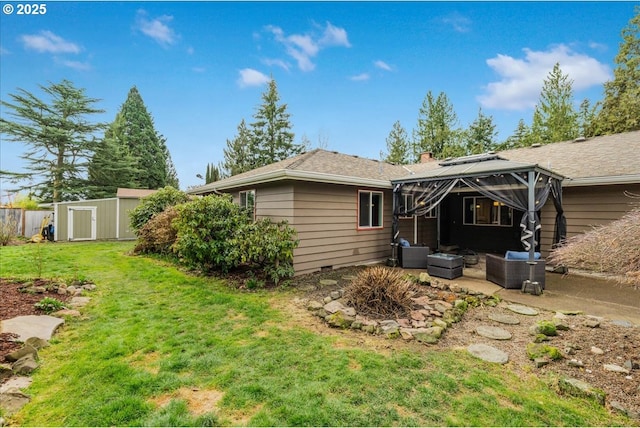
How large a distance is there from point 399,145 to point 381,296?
78.3 feet

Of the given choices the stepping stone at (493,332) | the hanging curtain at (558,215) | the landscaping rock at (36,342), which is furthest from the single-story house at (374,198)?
the landscaping rock at (36,342)

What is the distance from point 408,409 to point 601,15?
1339 cm

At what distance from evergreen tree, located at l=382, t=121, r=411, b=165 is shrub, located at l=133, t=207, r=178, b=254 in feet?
68.9

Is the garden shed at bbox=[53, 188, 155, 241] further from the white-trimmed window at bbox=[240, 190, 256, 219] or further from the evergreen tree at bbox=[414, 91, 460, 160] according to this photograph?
the evergreen tree at bbox=[414, 91, 460, 160]

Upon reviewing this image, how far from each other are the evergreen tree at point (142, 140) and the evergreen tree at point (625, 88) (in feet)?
113

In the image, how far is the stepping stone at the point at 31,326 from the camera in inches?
135

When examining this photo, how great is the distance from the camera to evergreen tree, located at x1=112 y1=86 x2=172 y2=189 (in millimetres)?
26250

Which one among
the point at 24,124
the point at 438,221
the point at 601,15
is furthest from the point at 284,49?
the point at 24,124

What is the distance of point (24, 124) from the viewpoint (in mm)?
18094

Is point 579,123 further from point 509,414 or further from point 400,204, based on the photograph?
point 509,414

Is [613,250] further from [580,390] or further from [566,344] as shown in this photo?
[566,344]

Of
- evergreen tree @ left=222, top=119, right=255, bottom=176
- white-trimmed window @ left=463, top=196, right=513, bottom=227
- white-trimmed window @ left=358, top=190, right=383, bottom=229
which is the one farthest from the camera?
evergreen tree @ left=222, top=119, right=255, bottom=176

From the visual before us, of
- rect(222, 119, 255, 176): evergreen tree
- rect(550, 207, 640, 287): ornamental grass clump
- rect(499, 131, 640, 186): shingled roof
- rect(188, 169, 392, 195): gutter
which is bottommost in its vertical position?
rect(550, 207, 640, 287): ornamental grass clump

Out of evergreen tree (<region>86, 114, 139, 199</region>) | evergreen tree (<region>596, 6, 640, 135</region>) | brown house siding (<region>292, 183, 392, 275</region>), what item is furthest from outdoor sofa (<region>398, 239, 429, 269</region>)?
evergreen tree (<region>86, 114, 139, 199</region>)
